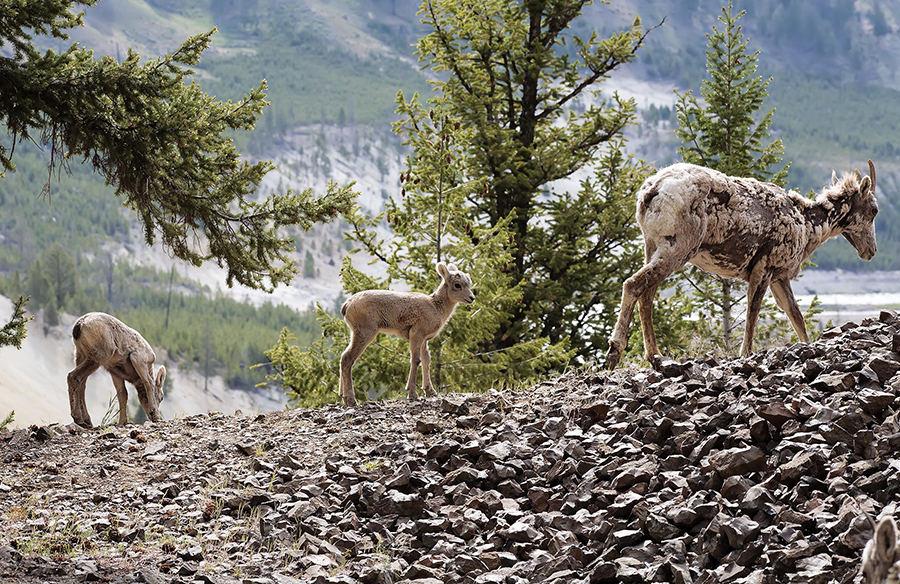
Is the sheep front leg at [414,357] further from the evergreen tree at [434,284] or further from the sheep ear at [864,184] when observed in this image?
the sheep ear at [864,184]

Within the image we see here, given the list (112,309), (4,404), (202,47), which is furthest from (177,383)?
(202,47)

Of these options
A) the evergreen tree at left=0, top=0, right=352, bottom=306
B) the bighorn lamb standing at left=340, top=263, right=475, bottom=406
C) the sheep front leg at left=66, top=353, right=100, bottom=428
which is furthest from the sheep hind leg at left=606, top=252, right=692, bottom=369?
the sheep front leg at left=66, top=353, right=100, bottom=428

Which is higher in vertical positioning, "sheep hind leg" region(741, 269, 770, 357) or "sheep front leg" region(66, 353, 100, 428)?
"sheep hind leg" region(741, 269, 770, 357)

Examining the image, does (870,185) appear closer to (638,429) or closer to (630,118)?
(638,429)

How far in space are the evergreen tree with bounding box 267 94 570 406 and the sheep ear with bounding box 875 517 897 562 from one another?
12666mm

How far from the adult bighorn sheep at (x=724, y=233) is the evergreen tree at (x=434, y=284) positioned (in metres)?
6.86

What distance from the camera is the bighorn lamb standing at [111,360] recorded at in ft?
37.3

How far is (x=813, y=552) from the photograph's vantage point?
5410 millimetres

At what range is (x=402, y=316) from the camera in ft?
35.6

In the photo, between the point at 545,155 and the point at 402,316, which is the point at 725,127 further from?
the point at 402,316

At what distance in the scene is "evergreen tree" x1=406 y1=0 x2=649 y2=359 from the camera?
2186 centimetres

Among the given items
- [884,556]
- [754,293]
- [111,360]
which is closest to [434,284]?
[111,360]

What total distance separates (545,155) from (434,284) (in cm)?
709

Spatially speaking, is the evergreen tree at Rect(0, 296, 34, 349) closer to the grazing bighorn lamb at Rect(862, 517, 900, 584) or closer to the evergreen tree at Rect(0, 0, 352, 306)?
the evergreen tree at Rect(0, 0, 352, 306)
